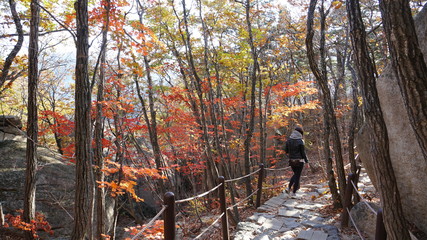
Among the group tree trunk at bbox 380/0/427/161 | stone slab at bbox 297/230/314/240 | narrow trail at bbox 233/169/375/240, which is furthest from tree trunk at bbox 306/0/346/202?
tree trunk at bbox 380/0/427/161

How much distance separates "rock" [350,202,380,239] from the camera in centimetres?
433

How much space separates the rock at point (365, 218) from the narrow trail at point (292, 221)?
223 millimetres

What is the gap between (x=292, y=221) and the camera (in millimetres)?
5453

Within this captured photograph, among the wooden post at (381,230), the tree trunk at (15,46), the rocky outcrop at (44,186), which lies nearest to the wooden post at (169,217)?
the wooden post at (381,230)

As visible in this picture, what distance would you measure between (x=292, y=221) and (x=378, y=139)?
3.23 meters

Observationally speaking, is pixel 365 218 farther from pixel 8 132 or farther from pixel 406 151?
pixel 8 132

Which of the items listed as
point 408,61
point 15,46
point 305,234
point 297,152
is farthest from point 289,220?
point 15,46

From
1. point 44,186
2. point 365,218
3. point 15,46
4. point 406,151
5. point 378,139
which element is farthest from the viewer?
point 44,186

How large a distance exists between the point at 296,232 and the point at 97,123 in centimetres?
532

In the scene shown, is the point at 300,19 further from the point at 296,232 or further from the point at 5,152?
the point at 5,152

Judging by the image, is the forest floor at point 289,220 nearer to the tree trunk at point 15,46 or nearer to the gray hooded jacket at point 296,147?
the gray hooded jacket at point 296,147

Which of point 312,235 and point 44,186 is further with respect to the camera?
point 44,186

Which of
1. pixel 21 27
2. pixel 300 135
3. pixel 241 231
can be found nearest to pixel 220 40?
pixel 300 135

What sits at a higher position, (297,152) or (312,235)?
(297,152)
